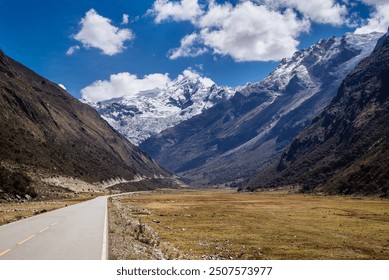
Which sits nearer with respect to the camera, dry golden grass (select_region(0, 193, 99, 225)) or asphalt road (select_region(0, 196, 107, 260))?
asphalt road (select_region(0, 196, 107, 260))

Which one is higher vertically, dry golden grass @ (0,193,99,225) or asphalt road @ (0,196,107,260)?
dry golden grass @ (0,193,99,225)

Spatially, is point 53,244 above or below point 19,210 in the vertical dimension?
below

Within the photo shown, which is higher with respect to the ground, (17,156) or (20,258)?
(17,156)

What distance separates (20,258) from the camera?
19656mm

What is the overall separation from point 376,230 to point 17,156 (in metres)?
118

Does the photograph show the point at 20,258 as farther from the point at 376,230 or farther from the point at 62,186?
the point at 62,186

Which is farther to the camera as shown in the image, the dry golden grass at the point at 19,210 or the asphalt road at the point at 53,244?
the dry golden grass at the point at 19,210

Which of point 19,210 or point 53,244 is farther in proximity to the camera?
point 19,210

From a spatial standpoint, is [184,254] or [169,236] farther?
[169,236]

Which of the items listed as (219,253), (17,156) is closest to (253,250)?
(219,253)

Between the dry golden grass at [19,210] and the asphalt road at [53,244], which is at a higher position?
the dry golden grass at [19,210]

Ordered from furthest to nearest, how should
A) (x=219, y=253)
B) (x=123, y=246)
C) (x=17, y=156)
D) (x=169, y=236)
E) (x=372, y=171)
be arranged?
(x=372, y=171)
(x=17, y=156)
(x=169, y=236)
(x=219, y=253)
(x=123, y=246)

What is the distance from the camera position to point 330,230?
139ft
